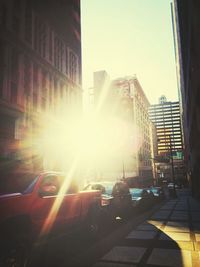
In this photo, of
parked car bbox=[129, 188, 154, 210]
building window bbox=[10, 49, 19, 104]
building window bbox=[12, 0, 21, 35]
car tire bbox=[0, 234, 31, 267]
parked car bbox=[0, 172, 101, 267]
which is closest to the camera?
car tire bbox=[0, 234, 31, 267]

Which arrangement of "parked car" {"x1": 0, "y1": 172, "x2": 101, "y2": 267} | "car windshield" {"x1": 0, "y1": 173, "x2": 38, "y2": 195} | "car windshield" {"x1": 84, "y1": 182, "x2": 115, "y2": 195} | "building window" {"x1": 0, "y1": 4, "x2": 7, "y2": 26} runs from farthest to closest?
"building window" {"x1": 0, "y1": 4, "x2": 7, "y2": 26} → "car windshield" {"x1": 84, "y1": 182, "x2": 115, "y2": 195} → "car windshield" {"x1": 0, "y1": 173, "x2": 38, "y2": 195} → "parked car" {"x1": 0, "y1": 172, "x2": 101, "y2": 267}

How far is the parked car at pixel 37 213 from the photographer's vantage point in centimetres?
424

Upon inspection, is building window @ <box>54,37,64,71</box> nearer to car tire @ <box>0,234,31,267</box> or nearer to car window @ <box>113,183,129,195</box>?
car window @ <box>113,183,129,195</box>

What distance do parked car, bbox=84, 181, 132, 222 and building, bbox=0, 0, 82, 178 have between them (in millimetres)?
8391

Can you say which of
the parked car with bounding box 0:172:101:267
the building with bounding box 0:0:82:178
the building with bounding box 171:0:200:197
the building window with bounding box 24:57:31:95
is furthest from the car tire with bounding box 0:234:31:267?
the building window with bounding box 24:57:31:95

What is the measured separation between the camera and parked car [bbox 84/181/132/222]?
10891 millimetres

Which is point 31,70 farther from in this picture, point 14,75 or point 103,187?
point 103,187

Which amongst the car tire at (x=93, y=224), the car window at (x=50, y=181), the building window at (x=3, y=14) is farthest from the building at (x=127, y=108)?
the car window at (x=50, y=181)

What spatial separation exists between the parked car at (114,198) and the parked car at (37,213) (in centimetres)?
349

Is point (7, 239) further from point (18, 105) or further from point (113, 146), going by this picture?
point (113, 146)

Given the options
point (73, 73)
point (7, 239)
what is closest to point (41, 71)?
point (73, 73)

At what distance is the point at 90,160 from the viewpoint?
6844cm

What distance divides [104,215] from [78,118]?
2581 cm

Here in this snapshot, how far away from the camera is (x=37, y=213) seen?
514 centimetres
